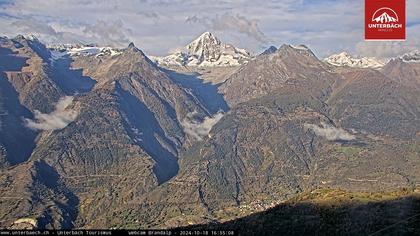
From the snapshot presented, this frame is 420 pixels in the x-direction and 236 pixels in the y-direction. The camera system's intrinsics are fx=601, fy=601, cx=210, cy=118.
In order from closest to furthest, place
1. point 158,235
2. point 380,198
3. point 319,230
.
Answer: point 158,235 < point 319,230 < point 380,198

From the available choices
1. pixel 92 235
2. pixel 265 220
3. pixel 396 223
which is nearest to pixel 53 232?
pixel 92 235

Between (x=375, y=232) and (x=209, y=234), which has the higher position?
(x=209, y=234)

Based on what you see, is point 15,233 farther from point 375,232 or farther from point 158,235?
point 375,232

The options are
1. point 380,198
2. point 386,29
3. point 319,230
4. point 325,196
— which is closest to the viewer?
point 386,29

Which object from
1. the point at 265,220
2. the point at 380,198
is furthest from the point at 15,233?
the point at 380,198

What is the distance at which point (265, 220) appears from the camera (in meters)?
137

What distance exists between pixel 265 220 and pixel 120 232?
297ft

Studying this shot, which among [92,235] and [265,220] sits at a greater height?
[92,235]

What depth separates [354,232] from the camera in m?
112

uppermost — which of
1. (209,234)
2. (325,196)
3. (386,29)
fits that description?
(386,29)

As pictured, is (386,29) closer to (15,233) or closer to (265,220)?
(265,220)

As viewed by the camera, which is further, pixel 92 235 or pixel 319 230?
pixel 319 230

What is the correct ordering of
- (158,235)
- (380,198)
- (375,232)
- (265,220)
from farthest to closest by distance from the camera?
(380,198) < (265,220) < (375,232) < (158,235)

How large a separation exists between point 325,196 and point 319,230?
46699mm
